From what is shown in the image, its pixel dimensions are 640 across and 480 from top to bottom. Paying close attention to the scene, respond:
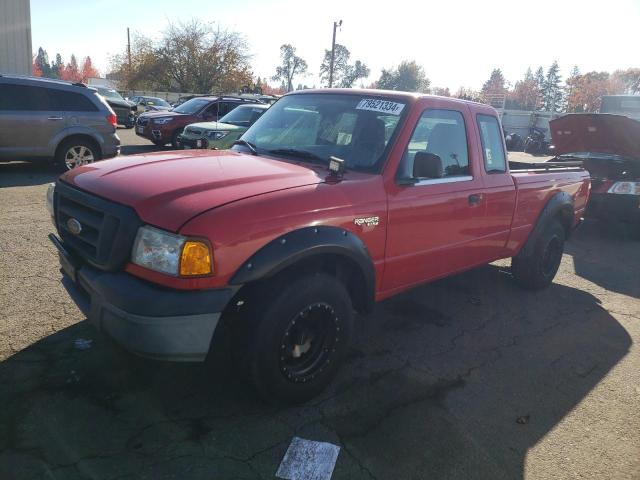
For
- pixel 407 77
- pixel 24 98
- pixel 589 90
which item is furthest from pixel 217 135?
pixel 589 90

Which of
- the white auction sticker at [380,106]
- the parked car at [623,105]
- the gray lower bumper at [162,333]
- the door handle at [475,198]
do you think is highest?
the parked car at [623,105]

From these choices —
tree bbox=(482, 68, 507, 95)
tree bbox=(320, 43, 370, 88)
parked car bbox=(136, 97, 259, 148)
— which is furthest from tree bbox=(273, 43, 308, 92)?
parked car bbox=(136, 97, 259, 148)

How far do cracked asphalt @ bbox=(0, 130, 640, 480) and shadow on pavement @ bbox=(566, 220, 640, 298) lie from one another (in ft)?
4.99

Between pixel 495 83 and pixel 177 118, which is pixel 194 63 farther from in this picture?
pixel 495 83

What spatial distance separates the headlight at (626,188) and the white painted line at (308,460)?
7.29 metres

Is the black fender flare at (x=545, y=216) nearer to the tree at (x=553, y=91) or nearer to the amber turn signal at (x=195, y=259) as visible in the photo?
the amber turn signal at (x=195, y=259)

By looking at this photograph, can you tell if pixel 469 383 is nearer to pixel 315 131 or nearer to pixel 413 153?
pixel 413 153

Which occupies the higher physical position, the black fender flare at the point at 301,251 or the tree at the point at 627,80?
the tree at the point at 627,80

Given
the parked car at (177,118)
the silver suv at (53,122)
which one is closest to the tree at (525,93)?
the parked car at (177,118)

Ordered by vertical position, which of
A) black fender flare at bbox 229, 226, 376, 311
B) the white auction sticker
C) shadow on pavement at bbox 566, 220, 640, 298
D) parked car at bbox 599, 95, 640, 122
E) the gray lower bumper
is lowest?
shadow on pavement at bbox 566, 220, 640, 298

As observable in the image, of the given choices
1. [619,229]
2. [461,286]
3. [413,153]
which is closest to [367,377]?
[413,153]

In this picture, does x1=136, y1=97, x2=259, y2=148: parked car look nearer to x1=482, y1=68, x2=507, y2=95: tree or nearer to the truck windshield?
the truck windshield

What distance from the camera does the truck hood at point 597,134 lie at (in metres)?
7.79

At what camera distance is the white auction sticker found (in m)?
3.43
